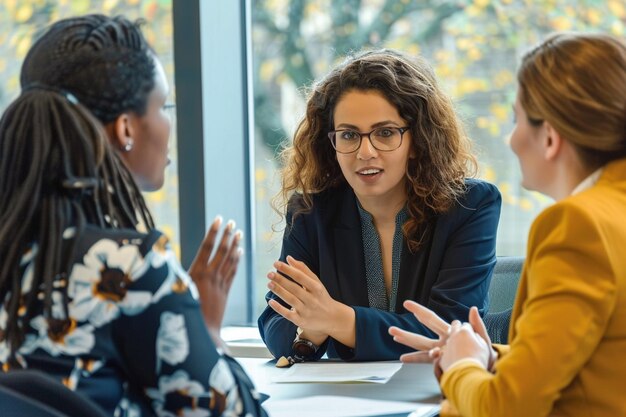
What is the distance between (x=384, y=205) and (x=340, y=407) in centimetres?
96

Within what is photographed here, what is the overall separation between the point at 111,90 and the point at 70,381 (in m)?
0.45

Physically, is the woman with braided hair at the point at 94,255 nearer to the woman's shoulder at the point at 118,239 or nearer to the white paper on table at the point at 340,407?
the woman's shoulder at the point at 118,239

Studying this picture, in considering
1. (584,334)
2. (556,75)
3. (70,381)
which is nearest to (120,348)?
(70,381)

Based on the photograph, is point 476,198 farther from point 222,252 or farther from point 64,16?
point 64,16

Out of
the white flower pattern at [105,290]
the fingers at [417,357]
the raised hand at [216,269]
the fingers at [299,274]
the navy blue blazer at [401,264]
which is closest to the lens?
the white flower pattern at [105,290]

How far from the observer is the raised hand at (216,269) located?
1.59 m

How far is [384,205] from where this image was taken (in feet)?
8.63

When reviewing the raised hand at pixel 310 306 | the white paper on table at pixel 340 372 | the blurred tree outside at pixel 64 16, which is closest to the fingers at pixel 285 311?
the raised hand at pixel 310 306

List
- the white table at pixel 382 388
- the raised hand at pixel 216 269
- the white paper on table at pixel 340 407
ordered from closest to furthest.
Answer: the raised hand at pixel 216 269
the white paper on table at pixel 340 407
the white table at pixel 382 388

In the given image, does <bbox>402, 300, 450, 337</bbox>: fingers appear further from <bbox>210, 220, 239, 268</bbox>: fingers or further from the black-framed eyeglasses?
the black-framed eyeglasses

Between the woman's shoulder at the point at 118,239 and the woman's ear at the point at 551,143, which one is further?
the woman's ear at the point at 551,143

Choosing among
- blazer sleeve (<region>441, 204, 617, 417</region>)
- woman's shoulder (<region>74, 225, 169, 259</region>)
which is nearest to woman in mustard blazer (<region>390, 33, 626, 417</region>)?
blazer sleeve (<region>441, 204, 617, 417</region>)

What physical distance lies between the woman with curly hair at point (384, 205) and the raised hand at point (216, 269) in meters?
0.76

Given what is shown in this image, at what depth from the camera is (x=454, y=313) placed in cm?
236
